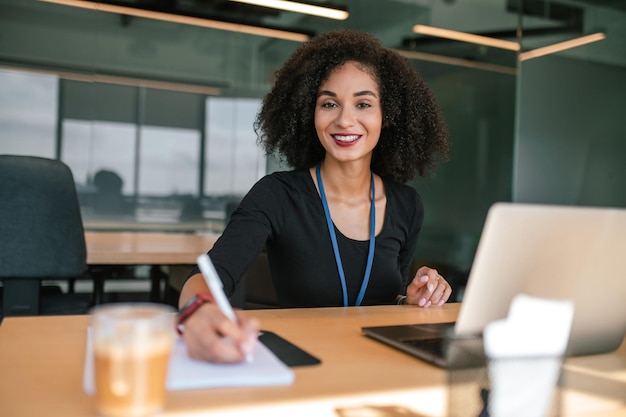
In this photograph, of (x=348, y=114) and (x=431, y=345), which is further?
(x=348, y=114)

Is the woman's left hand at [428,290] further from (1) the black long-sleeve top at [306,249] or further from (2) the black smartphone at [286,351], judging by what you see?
(2) the black smartphone at [286,351]

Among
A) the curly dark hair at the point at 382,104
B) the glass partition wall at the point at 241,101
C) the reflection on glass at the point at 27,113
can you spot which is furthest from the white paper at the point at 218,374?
the reflection on glass at the point at 27,113

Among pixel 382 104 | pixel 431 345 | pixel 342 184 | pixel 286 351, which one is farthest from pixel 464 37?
pixel 286 351

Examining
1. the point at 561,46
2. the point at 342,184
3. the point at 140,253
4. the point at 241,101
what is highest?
the point at 561,46

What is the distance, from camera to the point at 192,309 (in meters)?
0.81

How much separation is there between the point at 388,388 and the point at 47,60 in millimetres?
4466

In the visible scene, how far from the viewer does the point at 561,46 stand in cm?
469

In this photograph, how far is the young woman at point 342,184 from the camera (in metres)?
1.52

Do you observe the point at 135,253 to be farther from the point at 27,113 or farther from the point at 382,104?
the point at 27,113

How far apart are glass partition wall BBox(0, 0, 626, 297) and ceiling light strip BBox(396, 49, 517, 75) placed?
1 centimetres

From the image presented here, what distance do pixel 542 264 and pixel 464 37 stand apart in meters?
4.65

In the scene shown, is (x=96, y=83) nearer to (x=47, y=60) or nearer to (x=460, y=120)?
(x=47, y=60)

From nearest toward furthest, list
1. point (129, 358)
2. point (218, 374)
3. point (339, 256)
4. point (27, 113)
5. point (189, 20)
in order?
1. point (129, 358)
2. point (218, 374)
3. point (339, 256)
4. point (27, 113)
5. point (189, 20)

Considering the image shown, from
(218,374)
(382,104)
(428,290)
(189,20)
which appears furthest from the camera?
(189,20)
